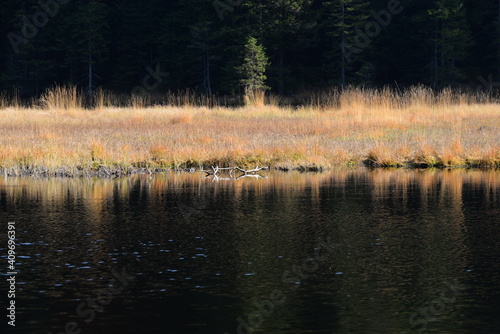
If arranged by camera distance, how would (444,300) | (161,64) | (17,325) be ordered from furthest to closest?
(161,64), (444,300), (17,325)

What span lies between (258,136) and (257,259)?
1756 cm

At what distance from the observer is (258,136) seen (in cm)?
2903

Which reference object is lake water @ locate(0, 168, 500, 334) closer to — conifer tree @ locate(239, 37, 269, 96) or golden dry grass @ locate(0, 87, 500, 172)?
golden dry grass @ locate(0, 87, 500, 172)

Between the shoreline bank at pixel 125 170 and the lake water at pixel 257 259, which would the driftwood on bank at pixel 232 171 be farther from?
the lake water at pixel 257 259

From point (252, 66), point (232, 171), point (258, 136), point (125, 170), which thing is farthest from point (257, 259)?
point (252, 66)

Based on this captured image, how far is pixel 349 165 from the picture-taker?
25.2m

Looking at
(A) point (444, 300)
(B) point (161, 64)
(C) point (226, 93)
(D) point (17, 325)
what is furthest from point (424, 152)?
(B) point (161, 64)

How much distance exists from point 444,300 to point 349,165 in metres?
15.8

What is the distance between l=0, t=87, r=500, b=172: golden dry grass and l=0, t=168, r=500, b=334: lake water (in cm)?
488

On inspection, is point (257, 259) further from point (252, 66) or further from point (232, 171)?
point (252, 66)

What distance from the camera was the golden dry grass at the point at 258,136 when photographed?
965 inches

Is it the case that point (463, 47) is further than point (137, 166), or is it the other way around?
point (463, 47)

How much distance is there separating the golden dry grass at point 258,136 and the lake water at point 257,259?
4.88m

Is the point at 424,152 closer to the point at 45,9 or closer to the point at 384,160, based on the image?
the point at 384,160
